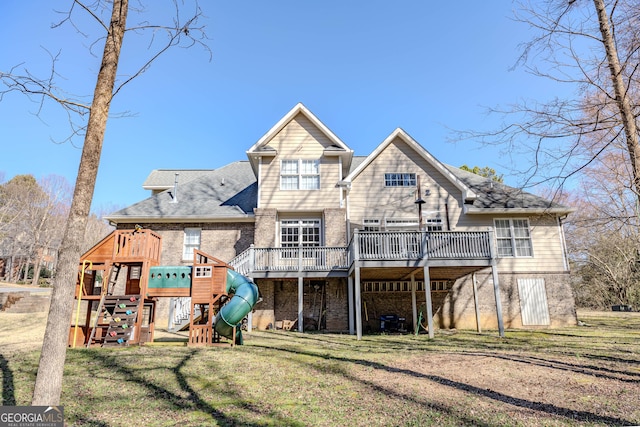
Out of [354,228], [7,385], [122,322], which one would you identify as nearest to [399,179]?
[354,228]

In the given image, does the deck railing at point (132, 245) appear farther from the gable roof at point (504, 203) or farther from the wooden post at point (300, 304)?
the gable roof at point (504, 203)

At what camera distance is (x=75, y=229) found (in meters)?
4.29

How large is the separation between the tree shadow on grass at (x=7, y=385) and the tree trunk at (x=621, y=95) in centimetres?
1031

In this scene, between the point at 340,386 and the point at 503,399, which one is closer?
the point at 503,399

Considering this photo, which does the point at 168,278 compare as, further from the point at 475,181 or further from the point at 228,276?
the point at 475,181

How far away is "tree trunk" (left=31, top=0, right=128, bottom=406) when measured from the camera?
397 cm

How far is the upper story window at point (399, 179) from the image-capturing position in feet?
58.9

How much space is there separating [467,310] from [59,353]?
1626cm

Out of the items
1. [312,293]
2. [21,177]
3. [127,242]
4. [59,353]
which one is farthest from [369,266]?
[21,177]

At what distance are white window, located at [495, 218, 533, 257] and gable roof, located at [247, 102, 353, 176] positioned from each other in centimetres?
807

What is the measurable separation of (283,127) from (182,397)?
1426 cm

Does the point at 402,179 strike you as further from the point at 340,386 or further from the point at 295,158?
the point at 340,386

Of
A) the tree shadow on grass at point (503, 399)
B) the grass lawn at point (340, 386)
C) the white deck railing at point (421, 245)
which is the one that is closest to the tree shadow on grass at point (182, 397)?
the grass lawn at point (340, 386)

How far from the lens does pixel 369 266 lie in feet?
43.9
